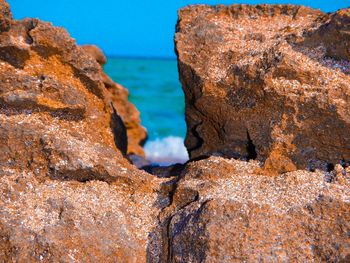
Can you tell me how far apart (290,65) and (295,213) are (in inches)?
54.3

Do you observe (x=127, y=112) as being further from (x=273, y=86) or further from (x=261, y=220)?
(x=261, y=220)

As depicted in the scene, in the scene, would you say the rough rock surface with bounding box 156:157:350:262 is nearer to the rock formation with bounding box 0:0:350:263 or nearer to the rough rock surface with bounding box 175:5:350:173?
the rock formation with bounding box 0:0:350:263

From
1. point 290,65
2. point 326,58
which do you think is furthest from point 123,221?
point 326,58

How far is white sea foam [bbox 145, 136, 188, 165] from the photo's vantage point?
1572 centimetres

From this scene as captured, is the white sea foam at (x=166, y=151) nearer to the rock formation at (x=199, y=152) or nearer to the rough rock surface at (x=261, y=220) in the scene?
the rock formation at (x=199, y=152)

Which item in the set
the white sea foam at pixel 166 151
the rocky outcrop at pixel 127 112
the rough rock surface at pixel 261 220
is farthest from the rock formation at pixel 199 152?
the white sea foam at pixel 166 151

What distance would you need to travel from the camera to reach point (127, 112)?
9664 millimetres

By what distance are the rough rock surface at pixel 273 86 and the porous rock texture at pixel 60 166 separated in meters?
0.90

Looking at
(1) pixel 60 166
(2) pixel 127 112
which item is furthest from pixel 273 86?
(2) pixel 127 112

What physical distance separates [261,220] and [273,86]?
128 cm

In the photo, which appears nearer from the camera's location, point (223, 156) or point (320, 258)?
point (320, 258)

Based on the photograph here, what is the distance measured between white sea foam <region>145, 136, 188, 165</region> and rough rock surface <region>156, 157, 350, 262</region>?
11.4 metres

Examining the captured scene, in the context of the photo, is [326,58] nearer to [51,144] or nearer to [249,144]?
[249,144]

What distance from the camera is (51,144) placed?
3854mm
